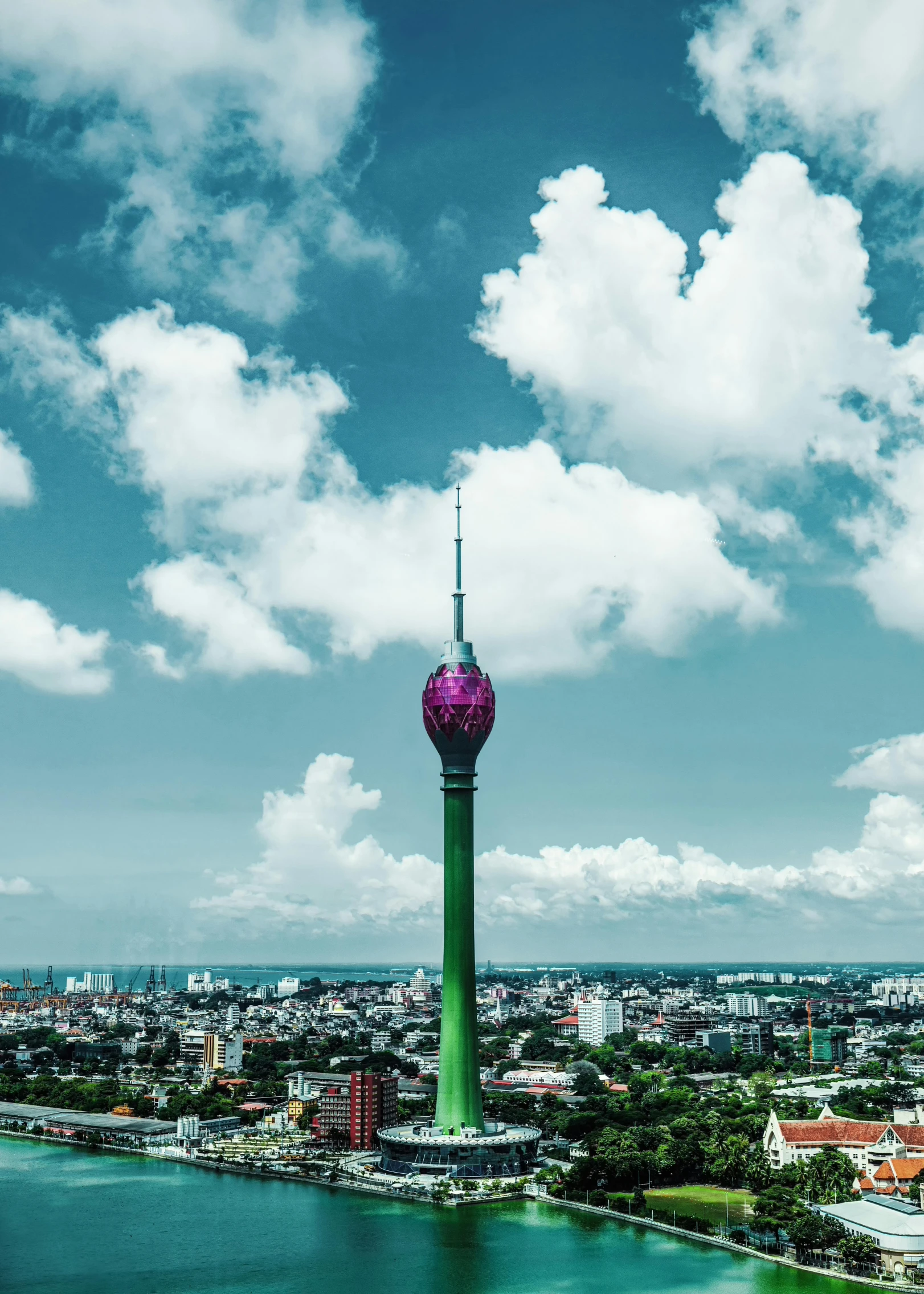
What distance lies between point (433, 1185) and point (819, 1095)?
125ft

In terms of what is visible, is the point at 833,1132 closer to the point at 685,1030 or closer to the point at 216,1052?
the point at 216,1052

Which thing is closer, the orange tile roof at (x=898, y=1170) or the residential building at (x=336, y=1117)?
the orange tile roof at (x=898, y=1170)

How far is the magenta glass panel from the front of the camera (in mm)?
64375

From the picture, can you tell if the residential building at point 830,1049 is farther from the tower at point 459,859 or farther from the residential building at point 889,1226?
the residential building at point 889,1226

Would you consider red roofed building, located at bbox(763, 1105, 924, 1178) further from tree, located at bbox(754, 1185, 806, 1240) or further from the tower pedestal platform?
the tower pedestal platform

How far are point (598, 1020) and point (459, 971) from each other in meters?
78.8

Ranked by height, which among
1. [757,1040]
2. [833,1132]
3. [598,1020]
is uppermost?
[833,1132]

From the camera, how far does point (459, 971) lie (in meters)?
61.5

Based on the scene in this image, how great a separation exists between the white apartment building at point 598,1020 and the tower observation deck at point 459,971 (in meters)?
73.7

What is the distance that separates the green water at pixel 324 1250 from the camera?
38969 mm

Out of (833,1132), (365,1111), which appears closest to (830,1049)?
(833,1132)

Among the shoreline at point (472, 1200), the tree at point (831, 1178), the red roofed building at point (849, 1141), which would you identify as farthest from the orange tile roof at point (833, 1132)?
the shoreline at point (472, 1200)

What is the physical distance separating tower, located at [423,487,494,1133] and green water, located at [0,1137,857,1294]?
320 inches

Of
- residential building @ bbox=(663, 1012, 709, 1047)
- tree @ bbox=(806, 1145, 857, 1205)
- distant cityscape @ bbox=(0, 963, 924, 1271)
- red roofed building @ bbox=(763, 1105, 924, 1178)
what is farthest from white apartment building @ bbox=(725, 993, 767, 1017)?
tree @ bbox=(806, 1145, 857, 1205)
